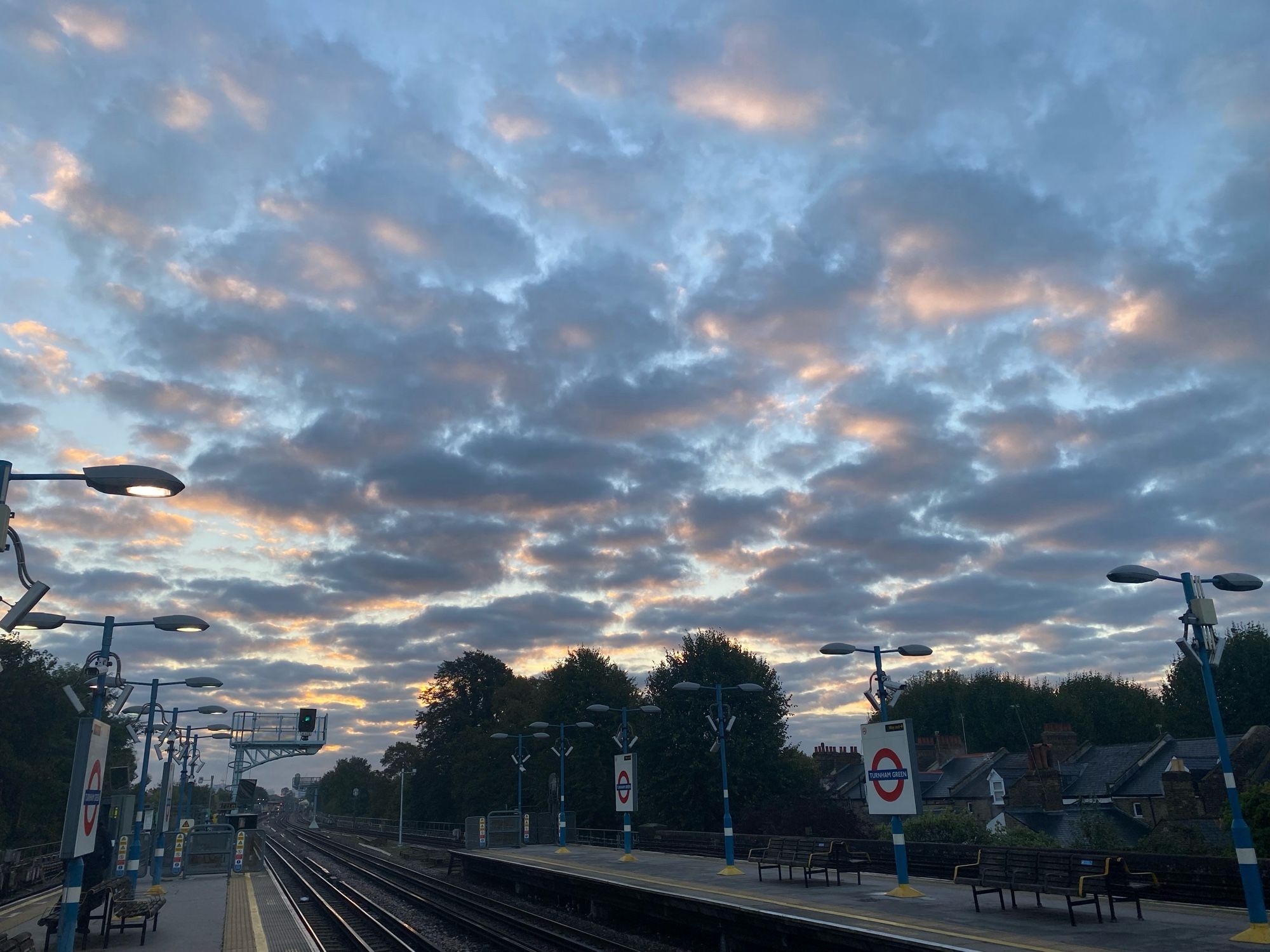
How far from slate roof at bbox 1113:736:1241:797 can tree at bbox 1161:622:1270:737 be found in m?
19.0

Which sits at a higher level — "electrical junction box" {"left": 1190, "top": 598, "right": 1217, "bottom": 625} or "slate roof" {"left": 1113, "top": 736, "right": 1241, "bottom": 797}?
"electrical junction box" {"left": 1190, "top": 598, "right": 1217, "bottom": 625}

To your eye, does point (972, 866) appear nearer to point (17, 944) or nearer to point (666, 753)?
point (17, 944)

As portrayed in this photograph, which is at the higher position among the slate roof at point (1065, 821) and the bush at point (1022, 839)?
the bush at point (1022, 839)

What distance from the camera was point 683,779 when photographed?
57.4 m

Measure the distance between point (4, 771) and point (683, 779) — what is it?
44.6 metres

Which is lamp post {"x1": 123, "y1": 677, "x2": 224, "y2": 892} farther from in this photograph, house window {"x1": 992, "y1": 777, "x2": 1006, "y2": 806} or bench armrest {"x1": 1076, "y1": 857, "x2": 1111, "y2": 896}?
house window {"x1": 992, "y1": 777, "x2": 1006, "y2": 806}

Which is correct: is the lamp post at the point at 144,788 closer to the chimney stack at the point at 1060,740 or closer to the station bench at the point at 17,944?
the station bench at the point at 17,944

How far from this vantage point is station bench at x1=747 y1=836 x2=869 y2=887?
975 inches

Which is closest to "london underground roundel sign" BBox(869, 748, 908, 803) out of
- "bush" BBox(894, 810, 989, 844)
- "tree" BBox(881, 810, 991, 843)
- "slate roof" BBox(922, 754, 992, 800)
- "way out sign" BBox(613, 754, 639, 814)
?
"way out sign" BBox(613, 754, 639, 814)

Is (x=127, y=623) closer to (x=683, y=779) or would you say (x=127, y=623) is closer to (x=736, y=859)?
(x=736, y=859)

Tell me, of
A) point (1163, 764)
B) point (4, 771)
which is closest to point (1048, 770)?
point (1163, 764)

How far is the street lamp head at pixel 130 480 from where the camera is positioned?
32.3ft

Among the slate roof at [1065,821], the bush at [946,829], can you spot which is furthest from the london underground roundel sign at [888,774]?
the slate roof at [1065,821]

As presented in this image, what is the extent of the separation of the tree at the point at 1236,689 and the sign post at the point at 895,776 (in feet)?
246
